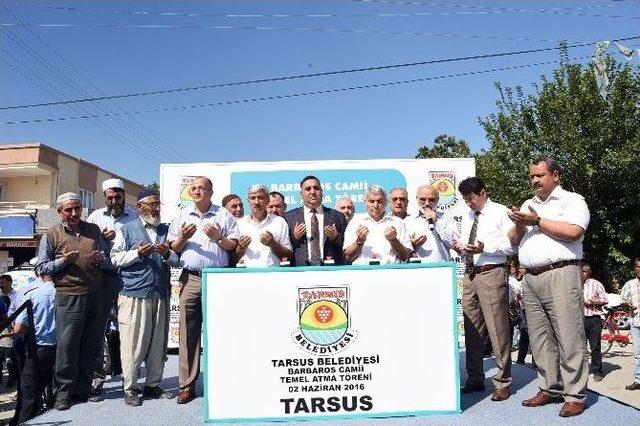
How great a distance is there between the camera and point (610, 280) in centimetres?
1563

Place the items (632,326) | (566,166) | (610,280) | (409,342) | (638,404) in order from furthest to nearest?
(610,280) → (566,166) → (632,326) → (638,404) → (409,342)

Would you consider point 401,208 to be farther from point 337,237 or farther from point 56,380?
point 56,380

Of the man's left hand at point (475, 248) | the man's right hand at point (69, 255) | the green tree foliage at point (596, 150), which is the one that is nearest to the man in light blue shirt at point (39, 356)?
the man's right hand at point (69, 255)

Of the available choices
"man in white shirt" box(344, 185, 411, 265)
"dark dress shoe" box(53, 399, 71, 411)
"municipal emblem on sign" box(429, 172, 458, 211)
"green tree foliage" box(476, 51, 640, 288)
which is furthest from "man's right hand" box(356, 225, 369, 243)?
"green tree foliage" box(476, 51, 640, 288)

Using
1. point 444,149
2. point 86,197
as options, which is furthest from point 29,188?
point 444,149

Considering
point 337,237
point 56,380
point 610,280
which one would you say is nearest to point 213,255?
point 337,237

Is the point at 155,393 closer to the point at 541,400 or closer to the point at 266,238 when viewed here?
the point at 266,238

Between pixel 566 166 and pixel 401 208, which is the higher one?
pixel 566 166

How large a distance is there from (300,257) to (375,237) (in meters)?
0.72

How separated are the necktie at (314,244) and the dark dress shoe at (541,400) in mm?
1915

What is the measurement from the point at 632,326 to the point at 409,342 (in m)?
4.95

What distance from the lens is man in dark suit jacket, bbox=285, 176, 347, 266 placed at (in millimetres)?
4580

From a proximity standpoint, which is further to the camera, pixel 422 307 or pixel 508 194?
pixel 508 194

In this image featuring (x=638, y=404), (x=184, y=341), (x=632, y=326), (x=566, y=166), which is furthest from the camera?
(x=566, y=166)
